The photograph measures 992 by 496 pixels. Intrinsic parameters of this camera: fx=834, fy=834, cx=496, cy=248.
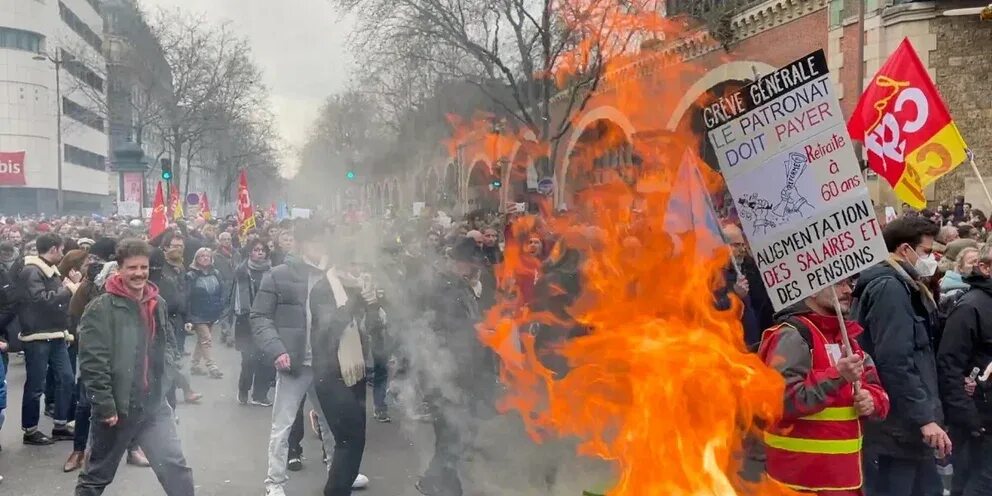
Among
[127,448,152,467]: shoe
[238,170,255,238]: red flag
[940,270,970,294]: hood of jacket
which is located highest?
[238,170,255,238]: red flag

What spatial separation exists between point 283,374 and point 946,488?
5.08m

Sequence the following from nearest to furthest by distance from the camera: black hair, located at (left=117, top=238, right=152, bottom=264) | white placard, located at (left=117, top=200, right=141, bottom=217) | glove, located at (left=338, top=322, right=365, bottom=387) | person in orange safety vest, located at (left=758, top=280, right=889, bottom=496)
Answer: person in orange safety vest, located at (left=758, top=280, right=889, bottom=496), black hair, located at (left=117, top=238, right=152, bottom=264), glove, located at (left=338, top=322, right=365, bottom=387), white placard, located at (left=117, top=200, right=141, bottom=217)

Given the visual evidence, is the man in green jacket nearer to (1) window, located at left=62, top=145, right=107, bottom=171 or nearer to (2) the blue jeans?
(2) the blue jeans

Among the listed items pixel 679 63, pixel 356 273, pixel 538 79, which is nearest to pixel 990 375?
pixel 356 273

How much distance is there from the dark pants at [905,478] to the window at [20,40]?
53.5 metres

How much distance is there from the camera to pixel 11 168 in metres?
46.7

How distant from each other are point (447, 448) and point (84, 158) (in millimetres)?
63375

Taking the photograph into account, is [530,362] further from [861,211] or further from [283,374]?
[861,211]

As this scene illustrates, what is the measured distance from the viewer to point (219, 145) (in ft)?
138

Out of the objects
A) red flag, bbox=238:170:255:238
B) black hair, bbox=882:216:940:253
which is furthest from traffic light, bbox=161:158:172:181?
black hair, bbox=882:216:940:253

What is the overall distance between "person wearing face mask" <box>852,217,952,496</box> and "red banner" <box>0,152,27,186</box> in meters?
51.1

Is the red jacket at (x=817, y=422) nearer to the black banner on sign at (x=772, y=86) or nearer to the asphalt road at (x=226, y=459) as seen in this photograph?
the black banner on sign at (x=772, y=86)

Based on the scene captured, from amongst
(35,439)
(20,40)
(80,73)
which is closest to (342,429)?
(35,439)

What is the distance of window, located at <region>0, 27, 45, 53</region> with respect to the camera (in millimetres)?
47375
